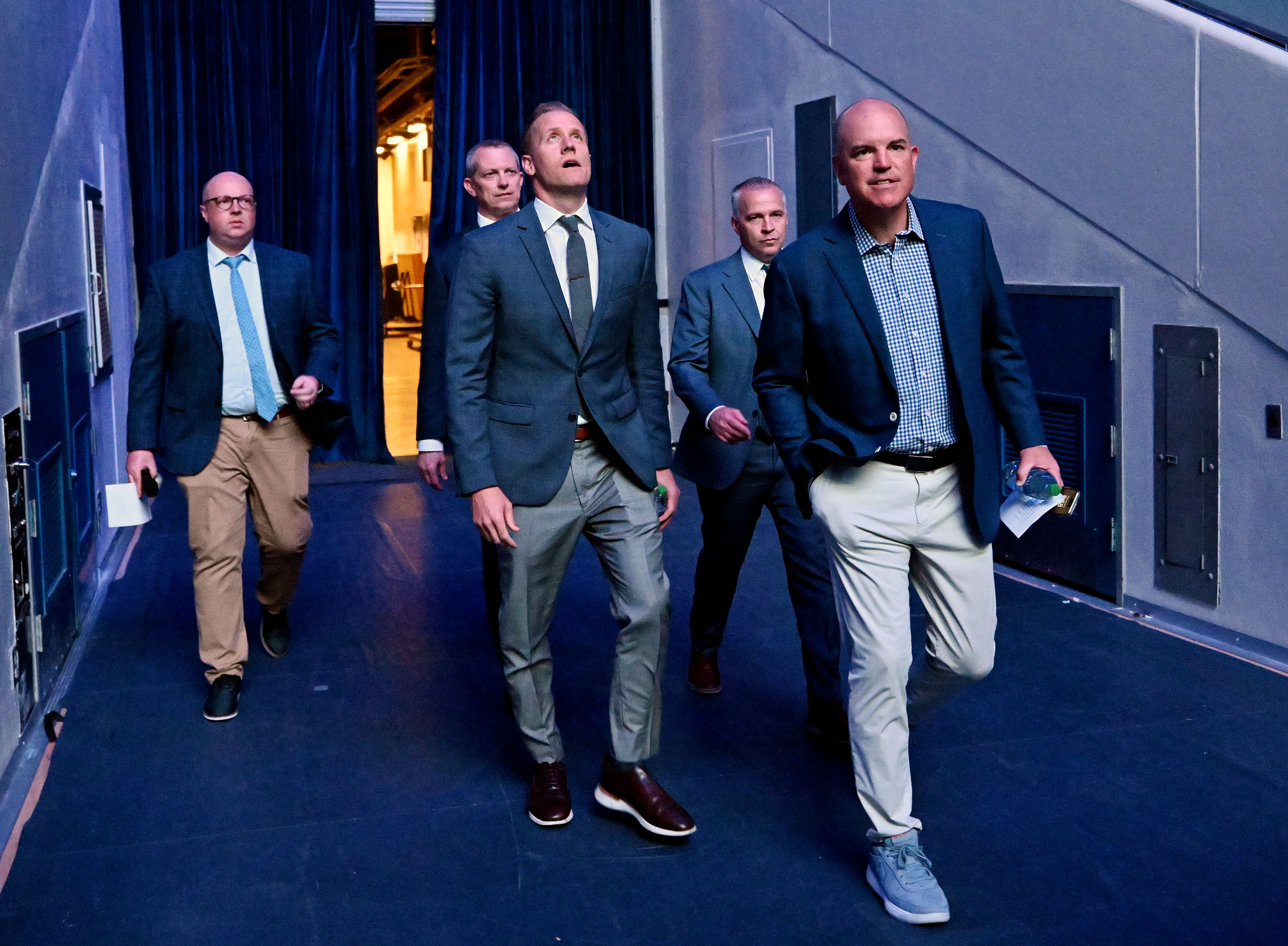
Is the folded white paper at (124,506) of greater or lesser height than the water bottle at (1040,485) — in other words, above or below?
below

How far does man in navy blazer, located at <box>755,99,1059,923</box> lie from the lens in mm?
2693

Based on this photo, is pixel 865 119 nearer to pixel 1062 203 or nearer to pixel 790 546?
pixel 790 546

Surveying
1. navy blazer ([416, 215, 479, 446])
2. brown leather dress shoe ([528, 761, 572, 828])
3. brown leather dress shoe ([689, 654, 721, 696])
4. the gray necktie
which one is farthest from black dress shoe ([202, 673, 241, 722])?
the gray necktie

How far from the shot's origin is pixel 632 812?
10.1 ft

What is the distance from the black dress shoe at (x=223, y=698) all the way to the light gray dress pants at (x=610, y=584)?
118 centimetres

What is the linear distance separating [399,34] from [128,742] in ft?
26.7

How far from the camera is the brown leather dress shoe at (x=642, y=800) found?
2998 millimetres

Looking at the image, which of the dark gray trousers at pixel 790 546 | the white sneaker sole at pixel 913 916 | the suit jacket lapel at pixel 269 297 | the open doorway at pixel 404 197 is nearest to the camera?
the white sneaker sole at pixel 913 916

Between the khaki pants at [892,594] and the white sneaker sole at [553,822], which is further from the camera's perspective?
the white sneaker sole at [553,822]

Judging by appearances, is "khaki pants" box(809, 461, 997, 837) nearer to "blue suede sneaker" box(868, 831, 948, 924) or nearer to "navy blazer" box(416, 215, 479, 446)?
"blue suede sneaker" box(868, 831, 948, 924)

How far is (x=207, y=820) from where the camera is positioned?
10.6 feet

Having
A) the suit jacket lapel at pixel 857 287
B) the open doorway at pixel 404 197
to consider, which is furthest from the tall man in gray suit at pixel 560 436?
the open doorway at pixel 404 197

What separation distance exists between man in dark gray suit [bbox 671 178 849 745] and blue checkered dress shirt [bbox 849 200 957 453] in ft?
2.71

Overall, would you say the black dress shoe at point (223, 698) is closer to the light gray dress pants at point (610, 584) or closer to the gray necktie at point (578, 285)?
the light gray dress pants at point (610, 584)
